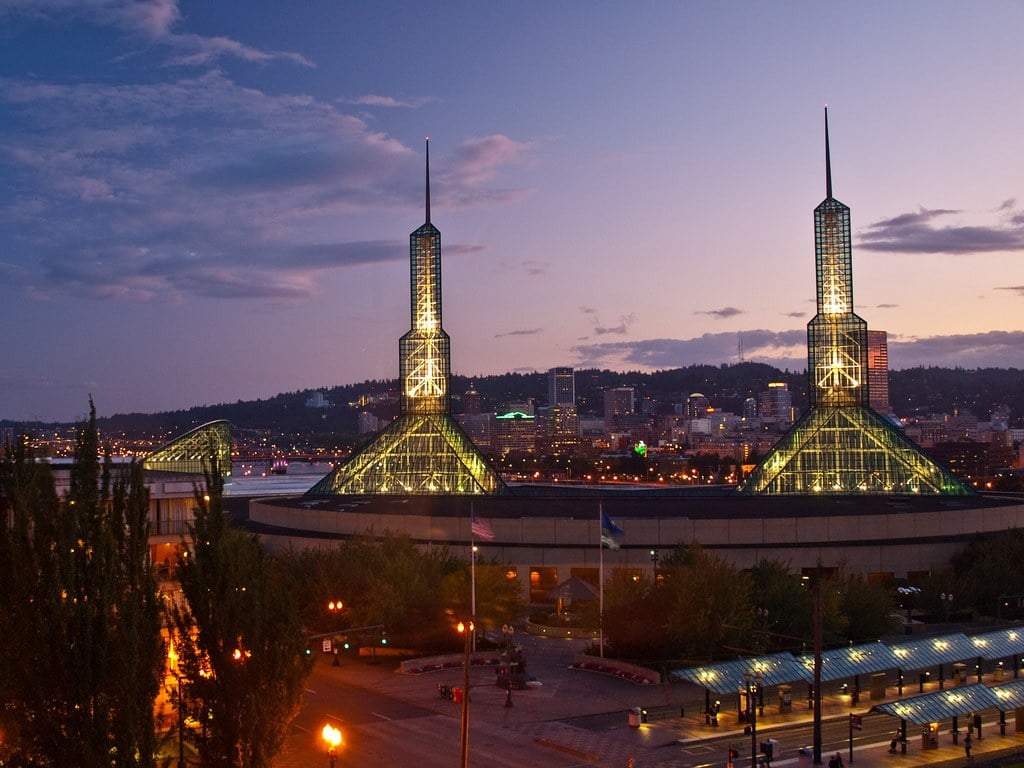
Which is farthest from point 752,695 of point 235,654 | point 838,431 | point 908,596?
point 838,431

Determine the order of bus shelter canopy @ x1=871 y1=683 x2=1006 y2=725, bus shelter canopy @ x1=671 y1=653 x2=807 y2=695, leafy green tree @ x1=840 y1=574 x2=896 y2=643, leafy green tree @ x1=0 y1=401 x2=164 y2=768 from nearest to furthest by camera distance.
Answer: leafy green tree @ x1=0 y1=401 x2=164 y2=768 → bus shelter canopy @ x1=871 y1=683 x2=1006 y2=725 → bus shelter canopy @ x1=671 y1=653 x2=807 y2=695 → leafy green tree @ x1=840 y1=574 x2=896 y2=643

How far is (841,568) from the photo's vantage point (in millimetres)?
52875

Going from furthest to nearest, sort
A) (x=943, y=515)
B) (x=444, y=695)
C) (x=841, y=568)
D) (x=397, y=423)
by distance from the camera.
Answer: (x=397, y=423) → (x=943, y=515) → (x=841, y=568) → (x=444, y=695)

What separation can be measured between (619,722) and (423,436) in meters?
45.6

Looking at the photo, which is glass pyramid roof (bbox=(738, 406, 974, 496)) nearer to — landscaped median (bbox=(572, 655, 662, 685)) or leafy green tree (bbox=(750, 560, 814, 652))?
leafy green tree (bbox=(750, 560, 814, 652))

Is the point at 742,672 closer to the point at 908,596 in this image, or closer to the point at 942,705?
the point at 942,705

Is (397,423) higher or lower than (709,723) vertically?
higher

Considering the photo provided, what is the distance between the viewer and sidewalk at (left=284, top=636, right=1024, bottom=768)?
30.0 metres

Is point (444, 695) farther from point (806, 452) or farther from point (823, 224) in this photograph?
point (823, 224)

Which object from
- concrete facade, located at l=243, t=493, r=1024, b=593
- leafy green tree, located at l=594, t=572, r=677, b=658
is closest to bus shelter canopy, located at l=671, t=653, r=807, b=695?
leafy green tree, located at l=594, t=572, r=677, b=658

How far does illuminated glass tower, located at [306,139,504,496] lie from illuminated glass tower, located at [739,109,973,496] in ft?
57.5

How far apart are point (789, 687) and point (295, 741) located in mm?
14025

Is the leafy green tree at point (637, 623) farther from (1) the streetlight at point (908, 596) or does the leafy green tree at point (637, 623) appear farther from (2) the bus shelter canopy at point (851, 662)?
(1) the streetlight at point (908, 596)

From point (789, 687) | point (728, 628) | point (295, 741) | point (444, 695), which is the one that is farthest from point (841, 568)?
point (295, 741)
